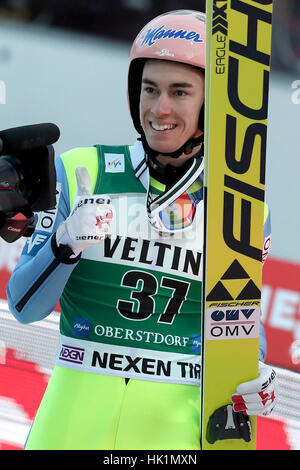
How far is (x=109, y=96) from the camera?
19.9 ft

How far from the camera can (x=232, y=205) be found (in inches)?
83.5

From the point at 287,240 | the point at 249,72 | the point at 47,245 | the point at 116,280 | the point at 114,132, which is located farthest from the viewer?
the point at 114,132

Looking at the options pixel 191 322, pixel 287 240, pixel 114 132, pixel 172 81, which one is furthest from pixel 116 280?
pixel 114 132

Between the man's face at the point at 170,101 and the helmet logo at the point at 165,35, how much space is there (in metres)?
0.07

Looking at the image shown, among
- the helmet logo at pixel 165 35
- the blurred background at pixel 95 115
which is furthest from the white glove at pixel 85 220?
the blurred background at pixel 95 115

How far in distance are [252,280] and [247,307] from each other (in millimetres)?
78

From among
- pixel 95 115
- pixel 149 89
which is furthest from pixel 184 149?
pixel 95 115

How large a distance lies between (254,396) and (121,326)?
1.46 ft

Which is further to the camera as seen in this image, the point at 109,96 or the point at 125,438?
the point at 109,96

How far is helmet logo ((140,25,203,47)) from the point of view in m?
2.45

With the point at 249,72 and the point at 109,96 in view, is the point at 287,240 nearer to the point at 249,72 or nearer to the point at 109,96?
the point at 109,96

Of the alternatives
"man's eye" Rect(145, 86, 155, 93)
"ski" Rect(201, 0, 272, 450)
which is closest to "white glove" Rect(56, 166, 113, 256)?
"ski" Rect(201, 0, 272, 450)

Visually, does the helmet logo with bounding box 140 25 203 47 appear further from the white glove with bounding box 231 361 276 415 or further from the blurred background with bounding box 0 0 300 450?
the blurred background with bounding box 0 0 300 450

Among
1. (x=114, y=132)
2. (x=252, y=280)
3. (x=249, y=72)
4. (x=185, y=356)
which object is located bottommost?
(x=185, y=356)
